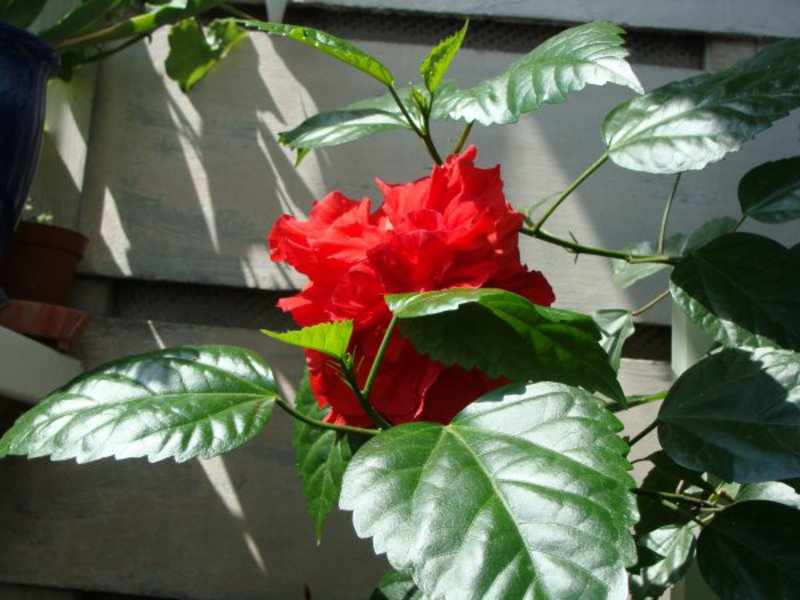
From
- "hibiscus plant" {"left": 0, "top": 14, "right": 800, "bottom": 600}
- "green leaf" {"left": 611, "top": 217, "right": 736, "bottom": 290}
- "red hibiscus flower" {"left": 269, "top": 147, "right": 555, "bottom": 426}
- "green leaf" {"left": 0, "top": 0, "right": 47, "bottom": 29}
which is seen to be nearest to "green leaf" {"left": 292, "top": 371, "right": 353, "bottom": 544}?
"hibiscus plant" {"left": 0, "top": 14, "right": 800, "bottom": 600}

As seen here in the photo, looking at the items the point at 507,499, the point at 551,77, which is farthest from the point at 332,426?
the point at 551,77

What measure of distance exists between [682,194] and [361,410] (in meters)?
0.62

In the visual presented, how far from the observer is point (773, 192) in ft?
2.62

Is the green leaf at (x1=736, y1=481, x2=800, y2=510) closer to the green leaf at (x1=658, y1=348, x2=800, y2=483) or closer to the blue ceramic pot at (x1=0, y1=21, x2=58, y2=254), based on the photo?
the green leaf at (x1=658, y1=348, x2=800, y2=483)

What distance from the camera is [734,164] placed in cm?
108

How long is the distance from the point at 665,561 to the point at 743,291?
239 mm

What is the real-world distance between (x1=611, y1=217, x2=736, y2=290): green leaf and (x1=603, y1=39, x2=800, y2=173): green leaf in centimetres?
20

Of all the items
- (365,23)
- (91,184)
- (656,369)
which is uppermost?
(365,23)

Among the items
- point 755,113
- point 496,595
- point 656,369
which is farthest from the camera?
point 656,369

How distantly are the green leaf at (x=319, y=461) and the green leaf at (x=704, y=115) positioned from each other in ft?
1.06

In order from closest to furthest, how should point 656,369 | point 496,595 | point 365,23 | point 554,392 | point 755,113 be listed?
point 496,595, point 554,392, point 755,113, point 656,369, point 365,23

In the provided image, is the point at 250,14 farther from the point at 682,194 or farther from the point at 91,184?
the point at 682,194

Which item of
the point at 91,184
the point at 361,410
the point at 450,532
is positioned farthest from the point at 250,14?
the point at 450,532

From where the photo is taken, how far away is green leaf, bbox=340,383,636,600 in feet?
1.32
